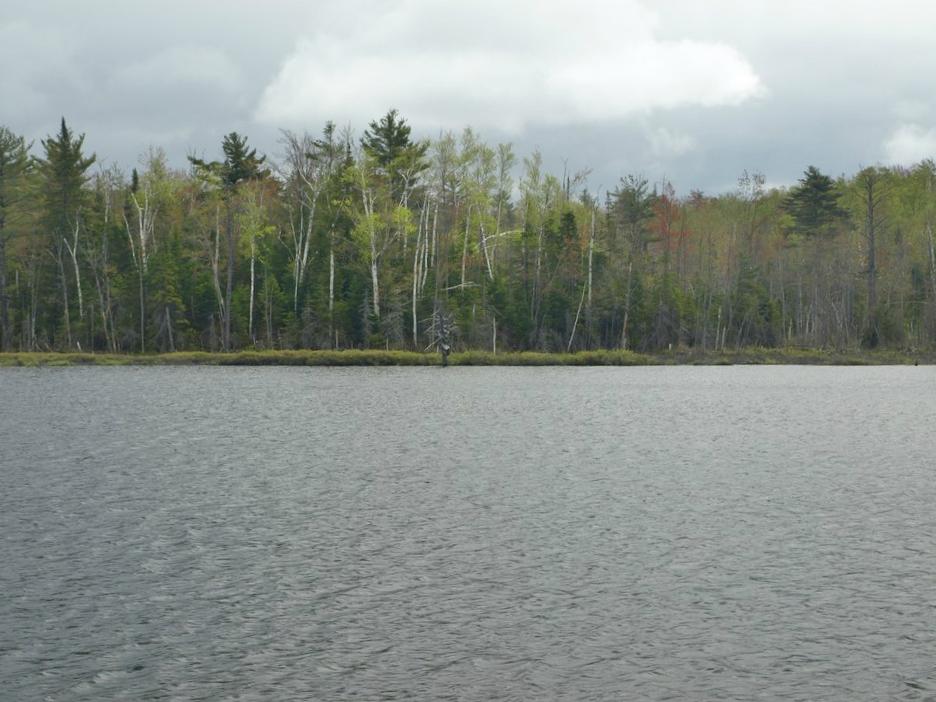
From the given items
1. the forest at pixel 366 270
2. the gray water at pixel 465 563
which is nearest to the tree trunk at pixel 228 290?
the forest at pixel 366 270

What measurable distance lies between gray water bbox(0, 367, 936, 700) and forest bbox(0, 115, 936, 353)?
172 feet

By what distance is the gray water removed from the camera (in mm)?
10234

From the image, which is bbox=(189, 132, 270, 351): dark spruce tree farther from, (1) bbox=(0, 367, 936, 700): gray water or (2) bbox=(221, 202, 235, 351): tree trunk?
(1) bbox=(0, 367, 936, 700): gray water

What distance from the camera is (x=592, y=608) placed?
1244 centimetres

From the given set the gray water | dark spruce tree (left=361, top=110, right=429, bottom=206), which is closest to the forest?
dark spruce tree (left=361, top=110, right=429, bottom=206)

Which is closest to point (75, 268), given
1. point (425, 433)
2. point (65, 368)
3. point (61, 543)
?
point (65, 368)

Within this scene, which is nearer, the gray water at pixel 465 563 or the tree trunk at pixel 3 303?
the gray water at pixel 465 563

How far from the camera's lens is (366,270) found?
285 feet

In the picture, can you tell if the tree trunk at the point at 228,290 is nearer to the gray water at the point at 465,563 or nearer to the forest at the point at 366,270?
the forest at the point at 366,270

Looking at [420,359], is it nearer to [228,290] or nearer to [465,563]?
[228,290]

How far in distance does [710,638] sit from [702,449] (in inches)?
677

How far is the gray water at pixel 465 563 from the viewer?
10.2 m

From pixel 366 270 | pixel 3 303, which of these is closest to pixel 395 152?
pixel 366 270

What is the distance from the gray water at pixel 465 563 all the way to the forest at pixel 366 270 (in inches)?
2066
